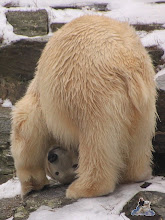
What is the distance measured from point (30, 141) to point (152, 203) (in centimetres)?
131

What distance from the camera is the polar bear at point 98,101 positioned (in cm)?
355

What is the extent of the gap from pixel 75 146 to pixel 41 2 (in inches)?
212

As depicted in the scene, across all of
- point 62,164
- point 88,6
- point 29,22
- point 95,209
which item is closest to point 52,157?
point 62,164

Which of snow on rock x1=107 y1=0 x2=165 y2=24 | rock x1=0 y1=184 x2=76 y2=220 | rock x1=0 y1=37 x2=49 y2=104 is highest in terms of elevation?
snow on rock x1=107 y1=0 x2=165 y2=24

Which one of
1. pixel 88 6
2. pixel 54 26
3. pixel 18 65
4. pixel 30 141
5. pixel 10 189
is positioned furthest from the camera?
pixel 88 6

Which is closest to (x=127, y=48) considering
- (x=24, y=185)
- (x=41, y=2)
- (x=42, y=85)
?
(x=42, y=85)

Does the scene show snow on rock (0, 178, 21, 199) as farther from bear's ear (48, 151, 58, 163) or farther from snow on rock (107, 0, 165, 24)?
snow on rock (107, 0, 165, 24)

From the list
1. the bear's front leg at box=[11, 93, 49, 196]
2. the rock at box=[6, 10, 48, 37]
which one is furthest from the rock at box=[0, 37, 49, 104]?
the bear's front leg at box=[11, 93, 49, 196]

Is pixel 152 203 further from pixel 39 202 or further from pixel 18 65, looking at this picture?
pixel 18 65

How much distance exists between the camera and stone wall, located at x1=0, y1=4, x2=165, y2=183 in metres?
7.12

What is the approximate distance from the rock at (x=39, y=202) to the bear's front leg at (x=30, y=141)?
0.50 feet

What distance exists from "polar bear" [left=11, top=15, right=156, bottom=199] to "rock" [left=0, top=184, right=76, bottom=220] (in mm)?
169

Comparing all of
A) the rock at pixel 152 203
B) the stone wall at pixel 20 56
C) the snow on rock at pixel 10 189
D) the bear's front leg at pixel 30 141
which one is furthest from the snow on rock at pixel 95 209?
the stone wall at pixel 20 56

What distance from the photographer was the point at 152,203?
11.6ft
